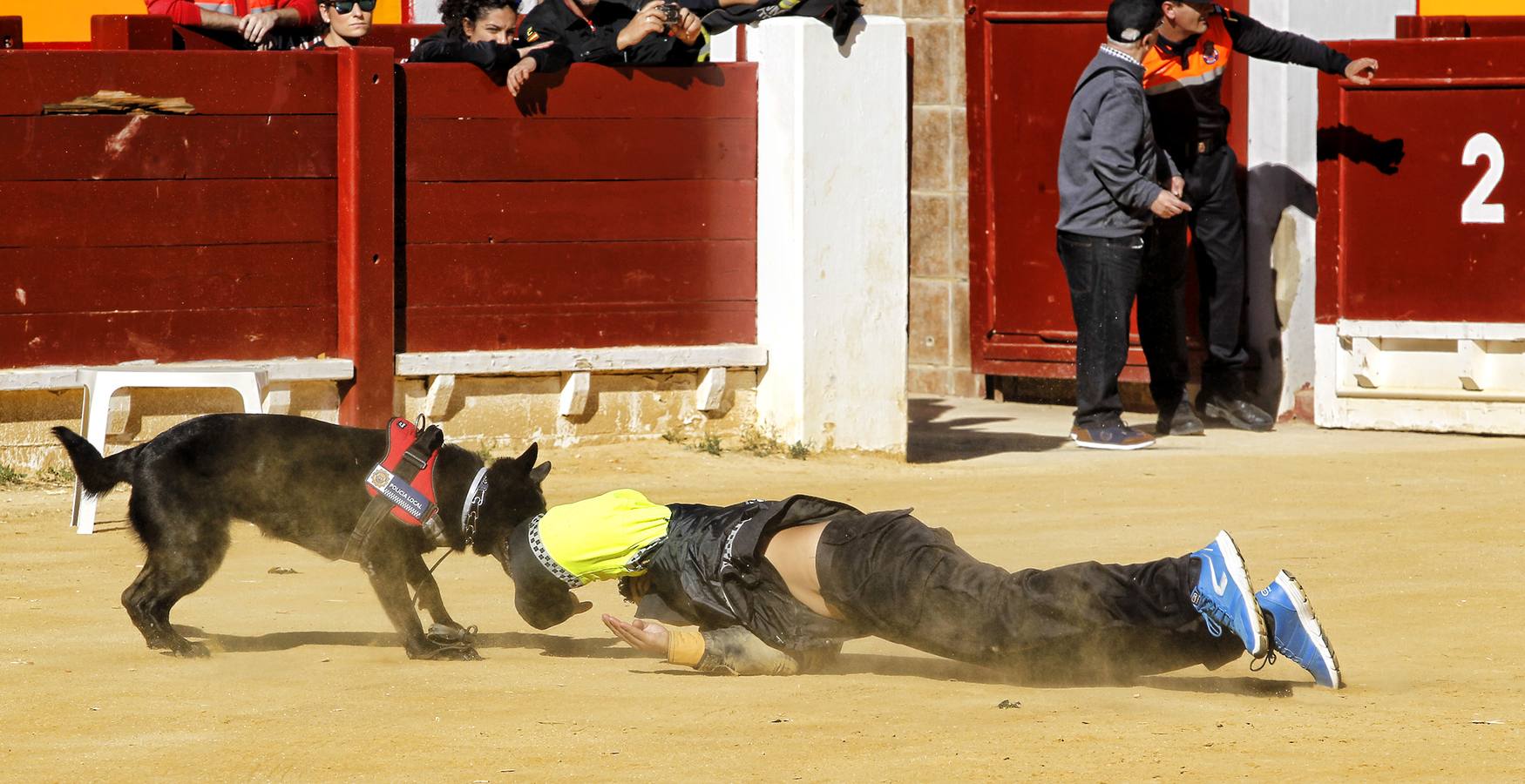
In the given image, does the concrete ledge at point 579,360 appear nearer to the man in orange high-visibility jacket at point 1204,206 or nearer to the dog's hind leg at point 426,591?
the man in orange high-visibility jacket at point 1204,206

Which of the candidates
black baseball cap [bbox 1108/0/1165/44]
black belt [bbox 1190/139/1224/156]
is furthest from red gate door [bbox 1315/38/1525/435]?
black baseball cap [bbox 1108/0/1165/44]

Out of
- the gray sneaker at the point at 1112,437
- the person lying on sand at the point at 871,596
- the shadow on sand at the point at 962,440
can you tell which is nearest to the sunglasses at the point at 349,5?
the shadow on sand at the point at 962,440

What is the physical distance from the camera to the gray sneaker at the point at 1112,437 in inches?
331

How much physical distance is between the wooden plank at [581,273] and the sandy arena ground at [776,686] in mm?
1206

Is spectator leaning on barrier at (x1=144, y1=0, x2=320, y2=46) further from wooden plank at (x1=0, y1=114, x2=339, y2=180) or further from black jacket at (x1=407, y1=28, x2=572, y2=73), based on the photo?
wooden plank at (x1=0, y1=114, x2=339, y2=180)

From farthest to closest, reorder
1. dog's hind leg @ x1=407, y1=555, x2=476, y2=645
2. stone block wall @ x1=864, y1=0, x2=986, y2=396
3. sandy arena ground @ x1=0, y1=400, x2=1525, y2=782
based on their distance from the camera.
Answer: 1. stone block wall @ x1=864, y1=0, x2=986, y2=396
2. dog's hind leg @ x1=407, y1=555, x2=476, y2=645
3. sandy arena ground @ x1=0, y1=400, x2=1525, y2=782

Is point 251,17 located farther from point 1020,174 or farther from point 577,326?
point 1020,174

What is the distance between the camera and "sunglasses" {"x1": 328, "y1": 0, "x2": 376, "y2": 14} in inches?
335

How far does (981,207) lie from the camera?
10.2m

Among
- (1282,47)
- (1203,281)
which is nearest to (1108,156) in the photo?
(1282,47)

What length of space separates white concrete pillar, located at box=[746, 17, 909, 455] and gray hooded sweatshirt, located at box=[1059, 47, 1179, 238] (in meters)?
0.71

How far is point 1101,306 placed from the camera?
327 inches

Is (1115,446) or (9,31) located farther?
(1115,446)

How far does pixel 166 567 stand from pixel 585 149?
3814mm
